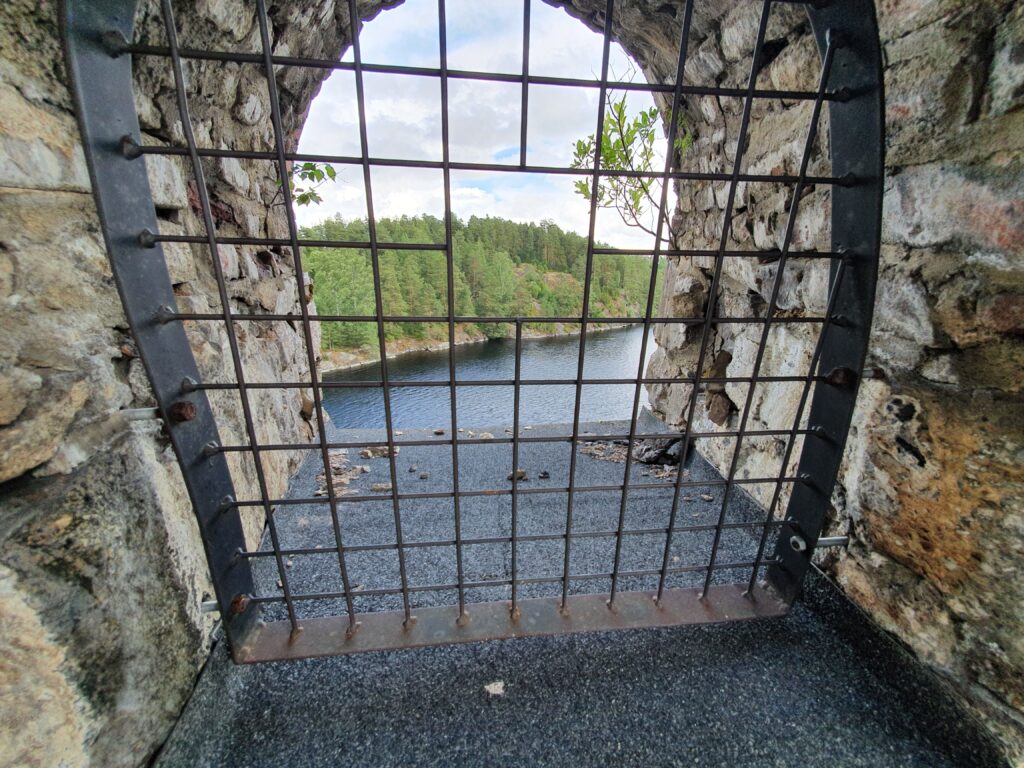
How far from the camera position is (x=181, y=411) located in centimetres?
81

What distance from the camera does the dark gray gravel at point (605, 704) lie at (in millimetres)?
898

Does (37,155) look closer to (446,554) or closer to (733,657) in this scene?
(446,554)

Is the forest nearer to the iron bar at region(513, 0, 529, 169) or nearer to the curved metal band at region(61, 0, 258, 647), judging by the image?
the curved metal band at region(61, 0, 258, 647)

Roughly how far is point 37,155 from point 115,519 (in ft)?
2.06

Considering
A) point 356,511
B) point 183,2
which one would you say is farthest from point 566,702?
point 183,2

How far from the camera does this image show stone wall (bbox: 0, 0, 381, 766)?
62 cm

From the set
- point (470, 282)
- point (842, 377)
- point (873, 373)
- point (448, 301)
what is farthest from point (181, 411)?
point (470, 282)

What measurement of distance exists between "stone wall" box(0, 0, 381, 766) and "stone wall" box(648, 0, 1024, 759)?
1607 millimetres

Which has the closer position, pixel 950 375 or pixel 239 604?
pixel 950 375

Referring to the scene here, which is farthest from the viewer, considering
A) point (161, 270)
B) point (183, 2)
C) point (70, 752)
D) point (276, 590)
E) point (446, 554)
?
point (446, 554)

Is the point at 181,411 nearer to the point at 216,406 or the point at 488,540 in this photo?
the point at 216,406

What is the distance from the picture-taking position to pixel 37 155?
2.18 ft

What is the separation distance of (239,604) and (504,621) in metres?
0.66

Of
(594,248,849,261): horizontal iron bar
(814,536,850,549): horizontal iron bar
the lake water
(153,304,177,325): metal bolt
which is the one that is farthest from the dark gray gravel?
the lake water
